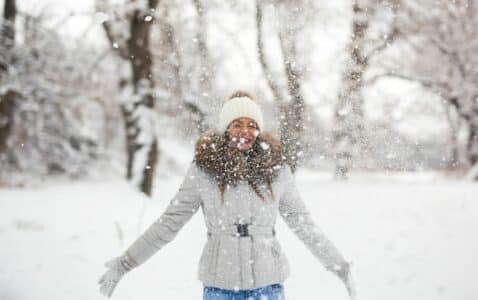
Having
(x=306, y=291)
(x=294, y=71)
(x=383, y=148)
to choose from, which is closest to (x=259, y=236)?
(x=306, y=291)

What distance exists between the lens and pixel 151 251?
2.89 meters

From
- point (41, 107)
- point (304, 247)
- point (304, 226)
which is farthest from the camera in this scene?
point (41, 107)

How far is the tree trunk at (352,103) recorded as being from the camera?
8.09m

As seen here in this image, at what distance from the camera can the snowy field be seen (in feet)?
19.7

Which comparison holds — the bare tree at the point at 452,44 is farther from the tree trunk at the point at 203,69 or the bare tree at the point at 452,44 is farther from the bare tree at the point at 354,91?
the tree trunk at the point at 203,69

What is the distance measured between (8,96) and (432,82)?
11322mm

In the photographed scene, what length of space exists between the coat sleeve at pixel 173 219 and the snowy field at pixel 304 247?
2904mm

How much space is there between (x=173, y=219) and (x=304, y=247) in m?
4.83

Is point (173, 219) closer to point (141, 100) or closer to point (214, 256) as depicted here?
point (214, 256)

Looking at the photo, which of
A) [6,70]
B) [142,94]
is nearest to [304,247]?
[142,94]

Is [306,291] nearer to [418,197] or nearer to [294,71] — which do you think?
[294,71]

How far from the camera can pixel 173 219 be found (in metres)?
2.84

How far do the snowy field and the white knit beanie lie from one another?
3314 mm

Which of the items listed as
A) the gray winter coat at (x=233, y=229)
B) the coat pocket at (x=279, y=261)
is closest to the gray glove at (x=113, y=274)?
the gray winter coat at (x=233, y=229)
